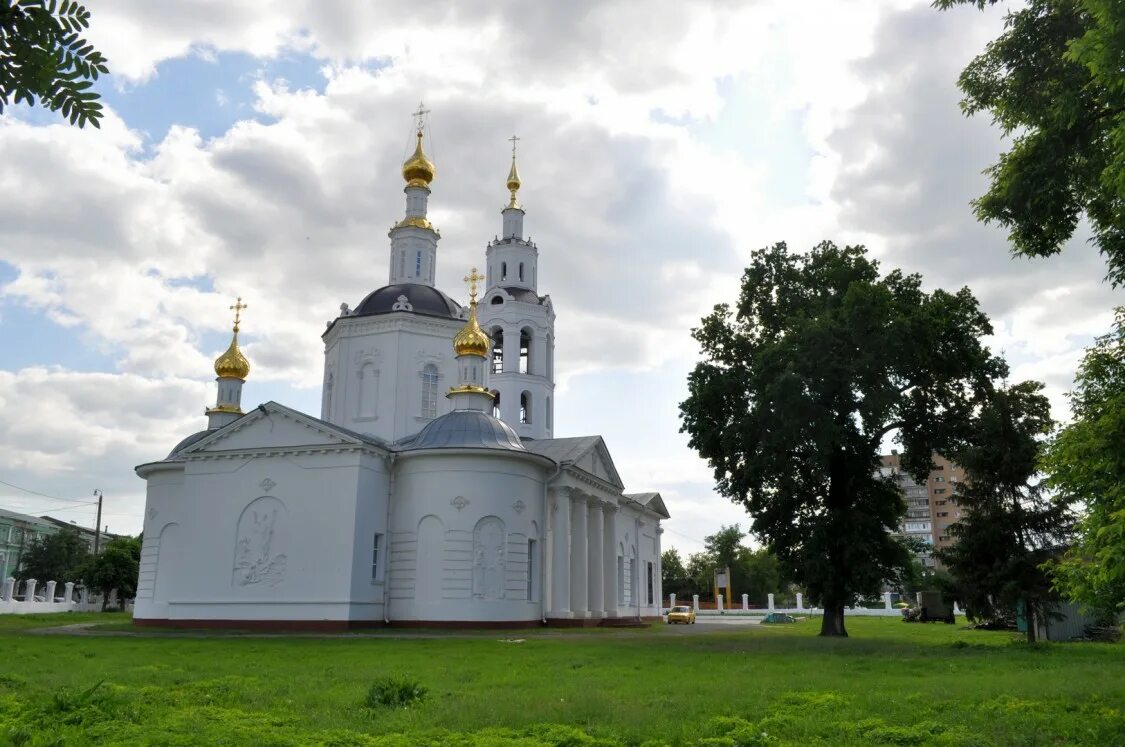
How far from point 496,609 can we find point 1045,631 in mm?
17255

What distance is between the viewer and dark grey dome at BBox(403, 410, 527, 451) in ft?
100.0

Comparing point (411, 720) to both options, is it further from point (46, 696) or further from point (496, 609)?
point (496, 609)

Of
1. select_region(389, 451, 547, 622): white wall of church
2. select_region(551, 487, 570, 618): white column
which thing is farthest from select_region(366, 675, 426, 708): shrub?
select_region(551, 487, 570, 618): white column

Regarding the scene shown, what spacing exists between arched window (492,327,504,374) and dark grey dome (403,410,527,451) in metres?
9.18

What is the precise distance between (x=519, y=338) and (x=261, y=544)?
52.0 feet

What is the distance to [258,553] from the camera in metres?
29.5

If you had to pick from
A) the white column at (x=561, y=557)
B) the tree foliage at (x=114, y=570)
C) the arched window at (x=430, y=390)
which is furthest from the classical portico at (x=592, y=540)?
the tree foliage at (x=114, y=570)

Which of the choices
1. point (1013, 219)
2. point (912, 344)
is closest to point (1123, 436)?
point (1013, 219)

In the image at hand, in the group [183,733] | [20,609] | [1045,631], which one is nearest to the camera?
[183,733]

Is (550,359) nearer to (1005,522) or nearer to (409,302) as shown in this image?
(409,302)

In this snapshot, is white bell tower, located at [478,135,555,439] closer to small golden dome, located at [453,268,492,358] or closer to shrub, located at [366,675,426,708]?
small golden dome, located at [453,268,492,358]

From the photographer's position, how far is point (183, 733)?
820 cm

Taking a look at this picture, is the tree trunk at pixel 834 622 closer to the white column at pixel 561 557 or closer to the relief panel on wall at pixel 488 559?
the white column at pixel 561 557

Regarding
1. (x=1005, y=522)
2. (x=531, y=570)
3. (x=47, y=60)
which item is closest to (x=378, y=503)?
(x=531, y=570)
